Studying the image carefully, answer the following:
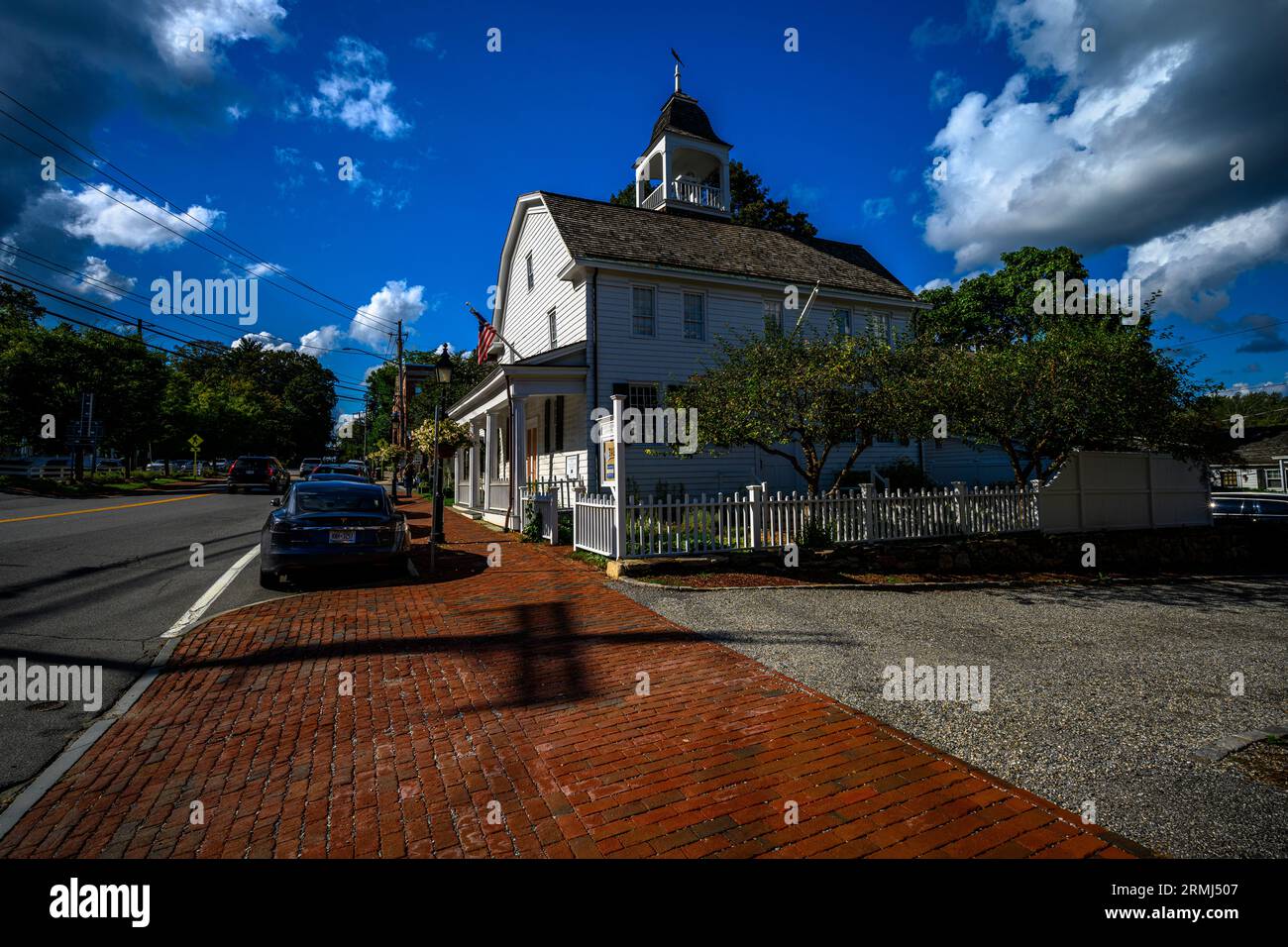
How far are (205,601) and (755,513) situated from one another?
25.0 feet

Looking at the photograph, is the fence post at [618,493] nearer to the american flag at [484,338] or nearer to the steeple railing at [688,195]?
the american flag at [484,338]

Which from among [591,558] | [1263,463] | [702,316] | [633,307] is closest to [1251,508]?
[702,316]

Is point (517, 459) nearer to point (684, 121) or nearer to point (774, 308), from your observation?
point (774, 308)

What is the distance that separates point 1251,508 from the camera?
53.1 ft

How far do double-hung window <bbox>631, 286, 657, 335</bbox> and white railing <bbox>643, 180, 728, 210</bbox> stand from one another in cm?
681

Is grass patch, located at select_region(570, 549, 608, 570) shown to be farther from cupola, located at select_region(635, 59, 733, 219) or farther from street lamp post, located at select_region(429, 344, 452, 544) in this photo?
cupola, located at select_region(635, 59, 733, 219)

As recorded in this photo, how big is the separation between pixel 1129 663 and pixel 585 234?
1500 centimetres

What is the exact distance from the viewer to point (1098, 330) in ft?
37.2

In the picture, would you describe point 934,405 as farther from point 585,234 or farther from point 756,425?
point 585,234

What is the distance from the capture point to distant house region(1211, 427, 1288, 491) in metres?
34.2

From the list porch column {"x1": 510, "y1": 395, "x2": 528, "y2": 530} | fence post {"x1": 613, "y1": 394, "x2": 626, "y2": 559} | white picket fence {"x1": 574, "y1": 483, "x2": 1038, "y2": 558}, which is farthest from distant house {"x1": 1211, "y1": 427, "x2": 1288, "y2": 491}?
fence post {"x1": 613, "y1": 394, "x2": 626, "y2": 559}

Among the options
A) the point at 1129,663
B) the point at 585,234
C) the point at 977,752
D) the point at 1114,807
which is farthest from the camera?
the point at 585,234

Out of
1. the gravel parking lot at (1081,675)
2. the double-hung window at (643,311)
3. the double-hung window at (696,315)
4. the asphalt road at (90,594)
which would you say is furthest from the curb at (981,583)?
the double-hung window at (696,315)
